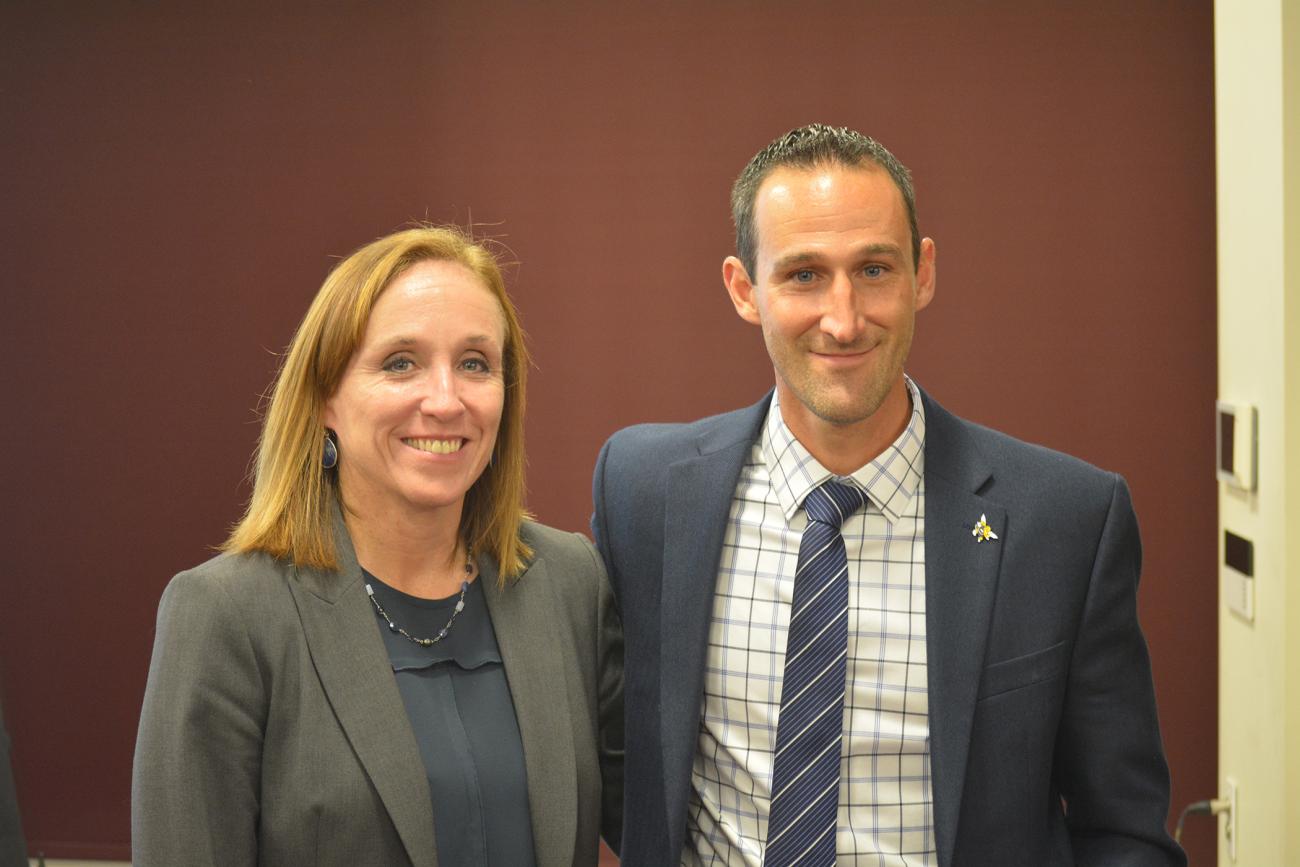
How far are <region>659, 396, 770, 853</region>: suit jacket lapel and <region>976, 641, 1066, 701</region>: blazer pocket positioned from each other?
1.26ft

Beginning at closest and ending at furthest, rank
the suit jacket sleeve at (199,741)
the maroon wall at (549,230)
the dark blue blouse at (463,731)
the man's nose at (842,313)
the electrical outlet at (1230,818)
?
the suit jacket sleeve at (199,741), the dark blue blouse at (463,731), the man's nose at (842,313), the electrical outlet at (1230,818), the maroon wall at (549,230)

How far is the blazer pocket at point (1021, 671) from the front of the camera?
5.78ft

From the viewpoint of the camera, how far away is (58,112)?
379 centimetres

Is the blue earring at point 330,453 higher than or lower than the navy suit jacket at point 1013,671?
higher

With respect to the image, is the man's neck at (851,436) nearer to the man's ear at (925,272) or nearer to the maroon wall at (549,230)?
the man's ear at (925,272)

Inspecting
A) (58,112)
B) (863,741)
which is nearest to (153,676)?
(863,741)

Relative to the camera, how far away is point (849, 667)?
180cm

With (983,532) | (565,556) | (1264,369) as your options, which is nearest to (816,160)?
(983,532)

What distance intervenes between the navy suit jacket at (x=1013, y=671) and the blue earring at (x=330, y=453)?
0.49 meters

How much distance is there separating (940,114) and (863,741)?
2.20m

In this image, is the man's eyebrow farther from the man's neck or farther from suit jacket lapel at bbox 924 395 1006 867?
suit jacket lapel at bbox 924 395 1006 867

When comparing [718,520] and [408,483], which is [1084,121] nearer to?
[718,520]


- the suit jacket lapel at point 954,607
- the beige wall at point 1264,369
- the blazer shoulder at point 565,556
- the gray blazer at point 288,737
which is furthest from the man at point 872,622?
the beige wall at point 1264,369

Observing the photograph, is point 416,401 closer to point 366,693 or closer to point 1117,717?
point 366,693
